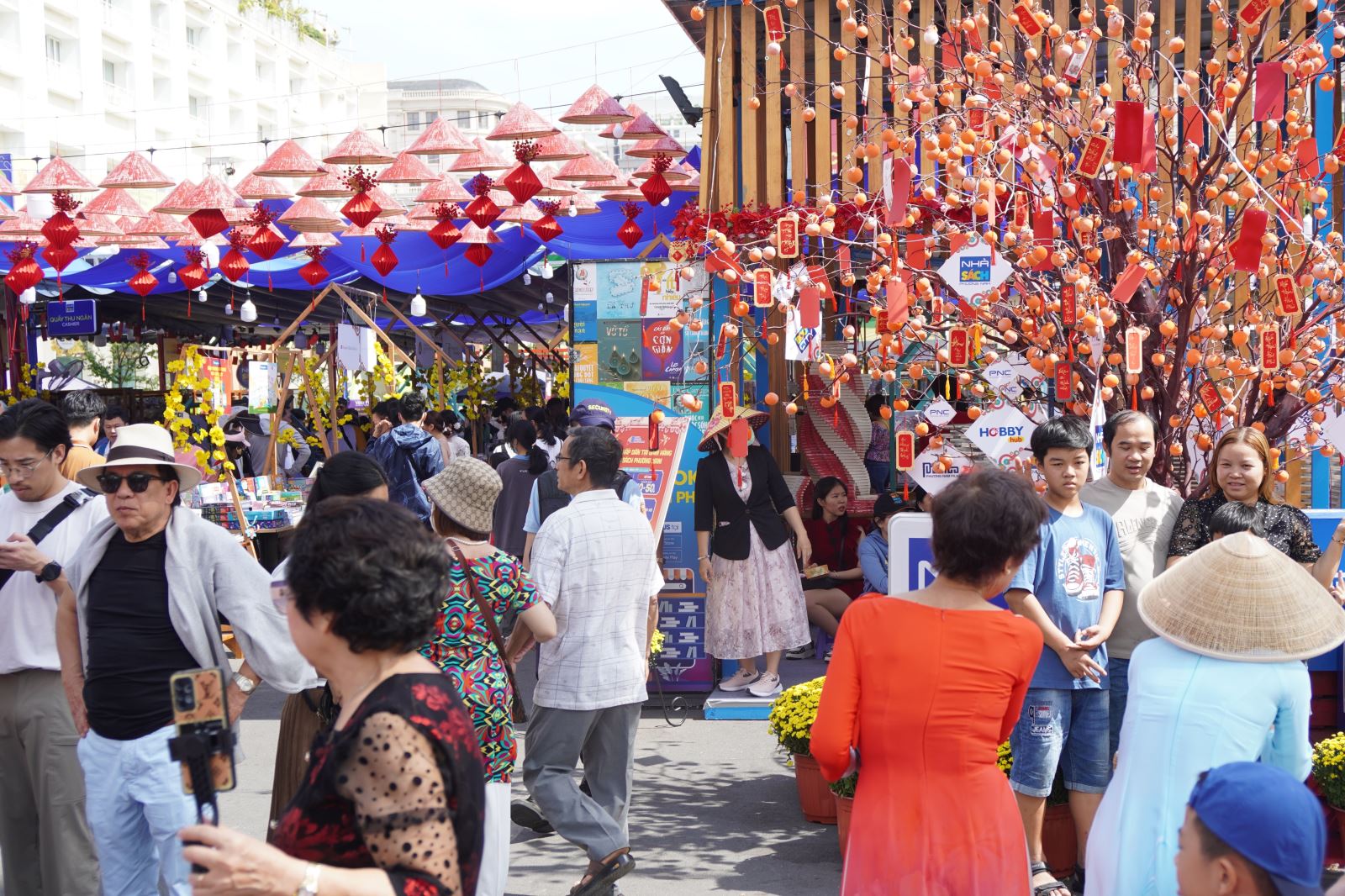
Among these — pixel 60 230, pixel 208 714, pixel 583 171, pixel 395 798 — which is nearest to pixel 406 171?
pixel 583 171

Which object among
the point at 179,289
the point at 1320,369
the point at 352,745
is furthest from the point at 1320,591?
the point at 179,289

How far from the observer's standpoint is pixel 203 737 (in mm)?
1845

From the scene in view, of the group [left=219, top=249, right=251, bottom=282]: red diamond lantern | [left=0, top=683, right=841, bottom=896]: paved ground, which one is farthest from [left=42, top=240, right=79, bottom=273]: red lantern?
[left=0, top=683, right=841, bottom=896]: paved ground

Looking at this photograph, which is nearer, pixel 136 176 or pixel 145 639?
pixel 145 639

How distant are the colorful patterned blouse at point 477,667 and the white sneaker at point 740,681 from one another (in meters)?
3.93

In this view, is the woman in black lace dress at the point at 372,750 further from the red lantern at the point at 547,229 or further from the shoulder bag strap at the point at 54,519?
the red lantern at the point at 547,229

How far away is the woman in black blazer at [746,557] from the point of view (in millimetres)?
7277

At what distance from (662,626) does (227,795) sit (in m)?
2.65

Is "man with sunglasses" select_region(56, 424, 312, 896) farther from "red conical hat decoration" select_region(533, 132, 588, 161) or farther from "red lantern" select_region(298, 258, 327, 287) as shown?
"red lantern" select_region(298, 258, 327, 287)

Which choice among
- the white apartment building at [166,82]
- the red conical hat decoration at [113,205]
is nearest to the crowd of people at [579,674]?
the red conical hat decoration at [113,205]

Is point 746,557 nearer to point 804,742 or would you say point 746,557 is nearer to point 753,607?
point 753,607

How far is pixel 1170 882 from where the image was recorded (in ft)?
8.77

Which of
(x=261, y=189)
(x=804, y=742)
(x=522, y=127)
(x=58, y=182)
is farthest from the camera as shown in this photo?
(x=261, y=189)

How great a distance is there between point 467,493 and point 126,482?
0.90 m
